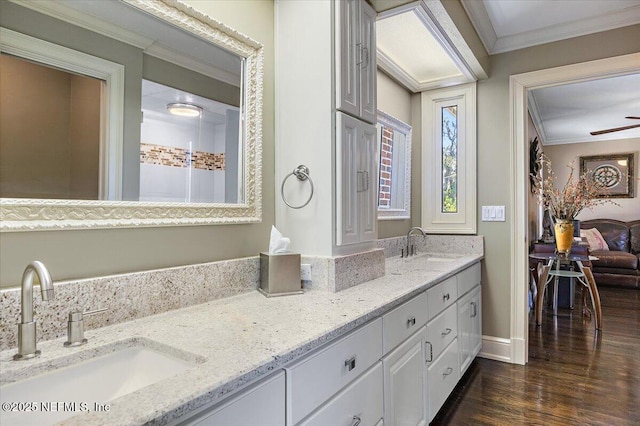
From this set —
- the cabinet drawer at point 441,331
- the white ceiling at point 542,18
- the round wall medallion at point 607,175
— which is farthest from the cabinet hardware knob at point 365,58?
the round wall medallion at point 607,175

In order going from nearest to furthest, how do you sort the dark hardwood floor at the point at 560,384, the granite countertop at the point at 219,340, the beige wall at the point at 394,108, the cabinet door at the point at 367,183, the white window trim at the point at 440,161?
1. the granite countertop at the point at 219,340
2. the cabinet door at the point at 367,183
3. the dark hardwood floor at the point at 560,384
4. the beige wall at the point at 394,108
5. the white window trim at the point at 440,161

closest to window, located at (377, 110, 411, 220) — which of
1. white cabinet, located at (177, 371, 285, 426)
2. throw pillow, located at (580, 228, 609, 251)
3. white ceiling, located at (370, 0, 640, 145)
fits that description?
white ceiling, located at (370, 0, 640, 145)

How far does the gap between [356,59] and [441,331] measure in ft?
4.83

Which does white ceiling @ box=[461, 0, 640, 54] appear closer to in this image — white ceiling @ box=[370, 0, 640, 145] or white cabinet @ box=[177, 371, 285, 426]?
white ceiling @ box=[370, 0, 640, 145]

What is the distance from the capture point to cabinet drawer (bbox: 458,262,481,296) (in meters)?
2.53

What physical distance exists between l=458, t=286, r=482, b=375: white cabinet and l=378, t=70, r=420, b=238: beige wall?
0.72m

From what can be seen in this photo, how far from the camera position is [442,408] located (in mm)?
2275

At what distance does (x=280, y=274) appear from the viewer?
1540 mm

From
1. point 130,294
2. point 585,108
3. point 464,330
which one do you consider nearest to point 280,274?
point 130,294

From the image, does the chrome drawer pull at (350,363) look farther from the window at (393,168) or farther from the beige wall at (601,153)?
the beige wall at (601,153)

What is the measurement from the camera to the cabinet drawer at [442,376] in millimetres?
1958

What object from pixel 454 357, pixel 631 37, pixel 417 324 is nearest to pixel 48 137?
pixel 417 324

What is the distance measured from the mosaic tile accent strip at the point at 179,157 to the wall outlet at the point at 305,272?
0.53 meters

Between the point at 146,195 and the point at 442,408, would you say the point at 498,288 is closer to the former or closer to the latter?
the point at 442,408
